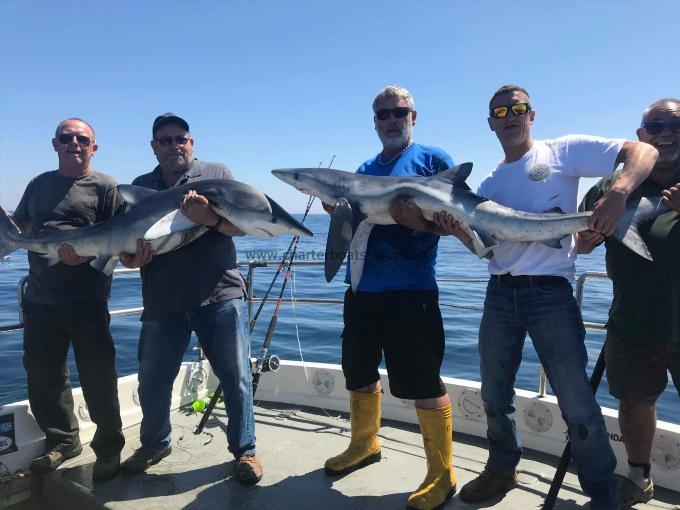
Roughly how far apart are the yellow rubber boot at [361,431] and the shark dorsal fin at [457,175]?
5.31 feet

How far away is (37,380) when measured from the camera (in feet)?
11.8

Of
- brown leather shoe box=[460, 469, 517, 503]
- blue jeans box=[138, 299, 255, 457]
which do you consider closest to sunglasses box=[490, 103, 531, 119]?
blue jeans box=[138, 299, 255, 457]

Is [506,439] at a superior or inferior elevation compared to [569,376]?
inferior

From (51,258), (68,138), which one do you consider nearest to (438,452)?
(51,258)

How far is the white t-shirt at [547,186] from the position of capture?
2855 millimetres

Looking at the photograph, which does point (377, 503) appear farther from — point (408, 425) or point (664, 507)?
point (664, 507)

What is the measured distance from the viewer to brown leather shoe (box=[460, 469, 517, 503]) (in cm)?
310

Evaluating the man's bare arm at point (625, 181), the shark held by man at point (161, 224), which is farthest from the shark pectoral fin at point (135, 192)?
the man's bare arm at point (625, 181)

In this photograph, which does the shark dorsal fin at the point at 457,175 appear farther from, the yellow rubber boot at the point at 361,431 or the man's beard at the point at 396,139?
the yellow rubber boot at the point at 361,431

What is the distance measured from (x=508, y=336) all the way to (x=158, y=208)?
248 cm

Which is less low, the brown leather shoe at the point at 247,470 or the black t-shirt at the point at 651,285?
the black t-shirt at the point at 651,285

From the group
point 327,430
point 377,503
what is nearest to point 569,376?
point 377,503

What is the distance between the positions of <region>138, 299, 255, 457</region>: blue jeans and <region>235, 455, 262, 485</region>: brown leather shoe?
0.06 m

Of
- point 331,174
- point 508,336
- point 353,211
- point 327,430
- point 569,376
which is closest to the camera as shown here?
point 569,376
